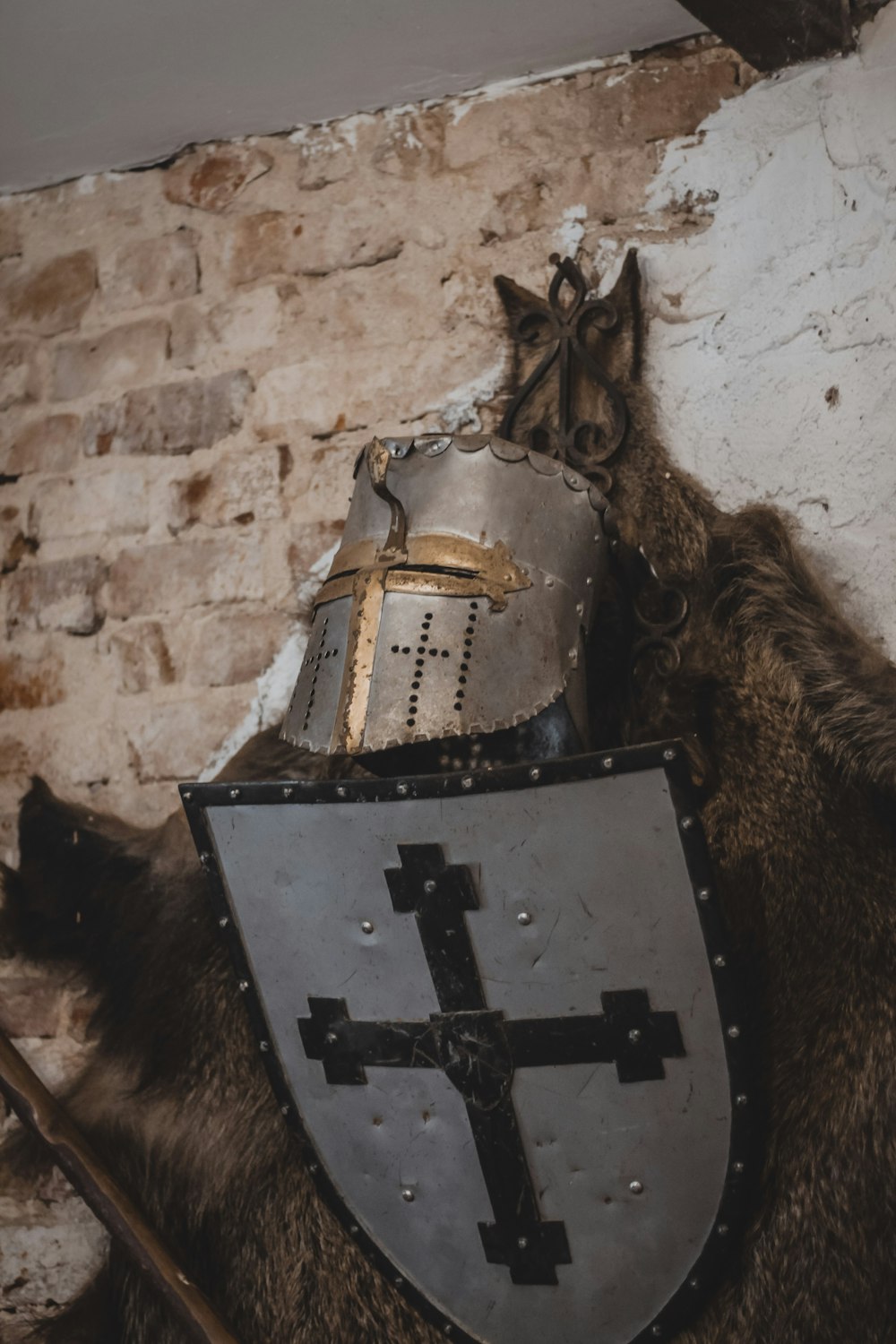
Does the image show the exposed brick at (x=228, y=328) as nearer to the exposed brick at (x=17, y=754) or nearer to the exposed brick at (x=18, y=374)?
the exposed brick at (x=18, y=374)

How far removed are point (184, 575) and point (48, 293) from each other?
0.55 metres

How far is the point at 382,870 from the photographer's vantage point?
1.07 metres

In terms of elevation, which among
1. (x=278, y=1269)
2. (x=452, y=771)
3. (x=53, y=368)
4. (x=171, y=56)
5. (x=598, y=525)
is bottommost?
(x=278, y=1269)

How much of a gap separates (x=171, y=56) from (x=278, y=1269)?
148 centimetres

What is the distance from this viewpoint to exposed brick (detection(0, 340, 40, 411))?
66.6 inches

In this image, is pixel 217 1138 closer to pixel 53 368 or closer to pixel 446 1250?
pixel 446 1250

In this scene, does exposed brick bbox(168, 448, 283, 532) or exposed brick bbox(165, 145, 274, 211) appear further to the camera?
exposed brick bbox(165, 145, 274, 211)

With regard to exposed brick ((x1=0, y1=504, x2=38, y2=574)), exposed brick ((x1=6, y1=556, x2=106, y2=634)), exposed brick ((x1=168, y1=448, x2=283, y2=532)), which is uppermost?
exposed brick ((x1=168, y1=448, x2=283, y2=532))

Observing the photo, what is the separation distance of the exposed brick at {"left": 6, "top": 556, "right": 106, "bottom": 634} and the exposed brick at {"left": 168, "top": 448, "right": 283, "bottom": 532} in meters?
0.15

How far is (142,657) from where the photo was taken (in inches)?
60.5

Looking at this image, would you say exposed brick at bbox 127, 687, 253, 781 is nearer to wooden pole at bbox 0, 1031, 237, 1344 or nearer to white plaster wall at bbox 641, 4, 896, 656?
wooden pole at bbox 0, 1031, 237, 1344

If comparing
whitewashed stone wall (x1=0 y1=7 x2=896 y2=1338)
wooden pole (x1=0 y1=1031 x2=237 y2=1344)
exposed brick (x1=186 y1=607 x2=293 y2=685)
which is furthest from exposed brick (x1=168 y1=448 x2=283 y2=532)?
wooden pole (x1=0 y1=1031 x2=237 y2=1344)

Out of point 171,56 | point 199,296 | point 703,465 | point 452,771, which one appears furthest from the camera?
point 199,296


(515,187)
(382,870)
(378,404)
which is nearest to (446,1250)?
(382,870)
